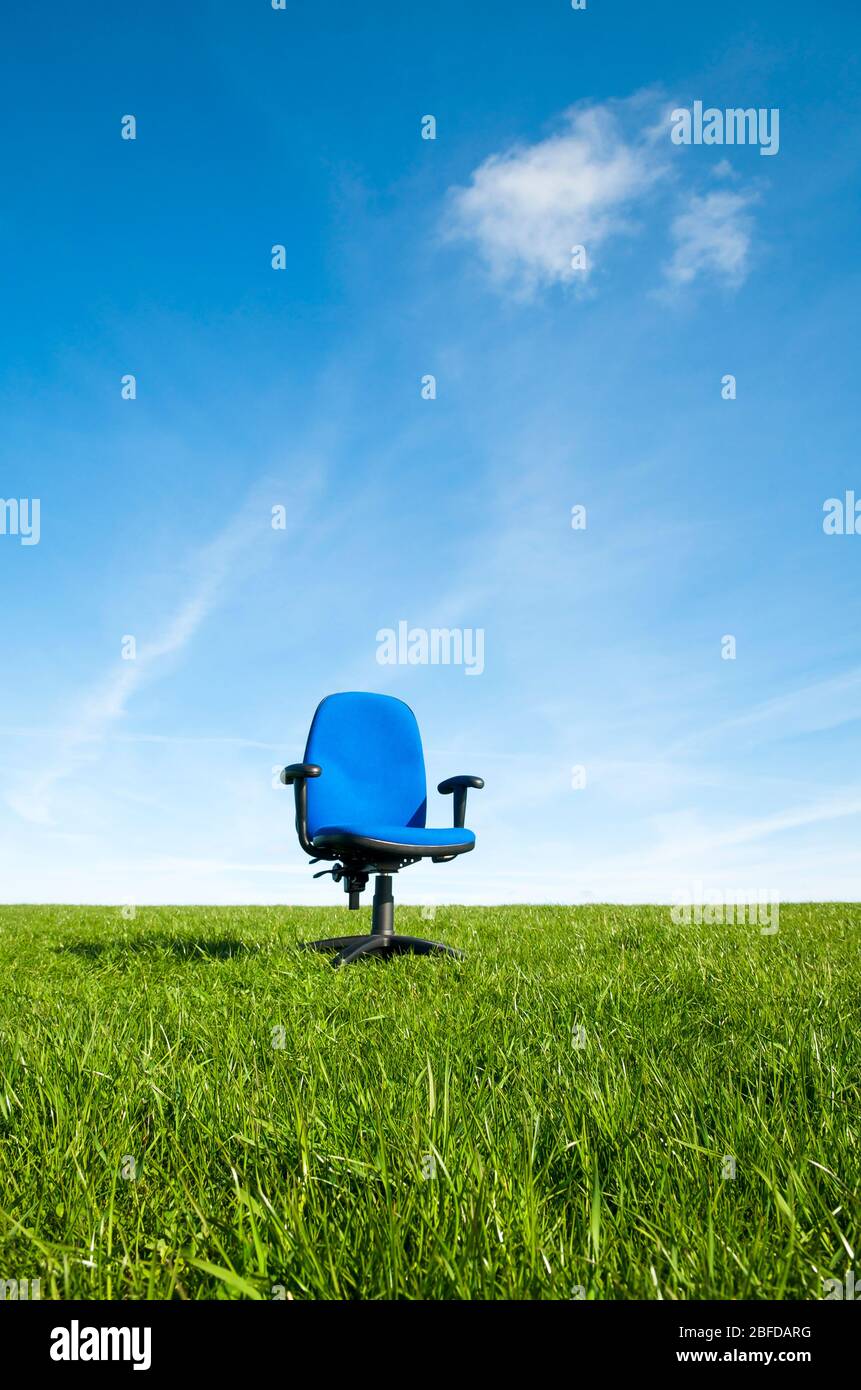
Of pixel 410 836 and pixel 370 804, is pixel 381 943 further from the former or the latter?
pixel 370 804

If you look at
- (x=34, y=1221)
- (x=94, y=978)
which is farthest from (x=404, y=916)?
(x=34, y=1221)

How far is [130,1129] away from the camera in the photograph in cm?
175

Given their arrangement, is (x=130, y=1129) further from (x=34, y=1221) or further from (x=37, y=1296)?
(x=37, y=1296)

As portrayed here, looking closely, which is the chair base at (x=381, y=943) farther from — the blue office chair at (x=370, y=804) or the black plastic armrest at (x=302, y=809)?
the black plastic armrest at (x=302, y=809)

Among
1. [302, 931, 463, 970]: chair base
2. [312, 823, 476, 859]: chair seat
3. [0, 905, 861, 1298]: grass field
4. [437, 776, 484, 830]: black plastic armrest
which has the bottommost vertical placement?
[0, 905, 861, 1298]: grass field

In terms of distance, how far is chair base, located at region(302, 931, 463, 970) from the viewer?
4461mm

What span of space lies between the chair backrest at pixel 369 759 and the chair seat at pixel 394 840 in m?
0.49

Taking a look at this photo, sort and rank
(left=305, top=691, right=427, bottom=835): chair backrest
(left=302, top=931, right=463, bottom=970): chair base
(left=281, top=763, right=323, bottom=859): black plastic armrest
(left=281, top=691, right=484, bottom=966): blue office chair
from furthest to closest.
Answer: (left=305, top=691, right=427, bottom=835): chair backrest, (left=281, top=763, right=323, bottom=859): black plastic armrest, (left=281, top=691, right=484, bottom=966): blue office chair, (left=302, top=931, right=463, bottom=970): chair base

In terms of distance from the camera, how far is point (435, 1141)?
61.1 inches

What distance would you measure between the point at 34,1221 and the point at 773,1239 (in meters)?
1.22

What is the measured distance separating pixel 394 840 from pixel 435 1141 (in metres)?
2.99

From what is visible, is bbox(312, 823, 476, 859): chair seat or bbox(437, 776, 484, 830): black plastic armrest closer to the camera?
bbox(312, 823, 476, 859): chair seat

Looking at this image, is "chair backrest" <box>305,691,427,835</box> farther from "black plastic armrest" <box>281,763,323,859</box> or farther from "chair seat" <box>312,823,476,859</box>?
"chair seat" <box>312,823,476,859</box>

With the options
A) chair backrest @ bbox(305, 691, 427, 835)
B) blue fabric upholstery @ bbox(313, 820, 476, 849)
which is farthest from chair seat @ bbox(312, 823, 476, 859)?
chair backrest @ bbox(305, 691, 427, 835)
